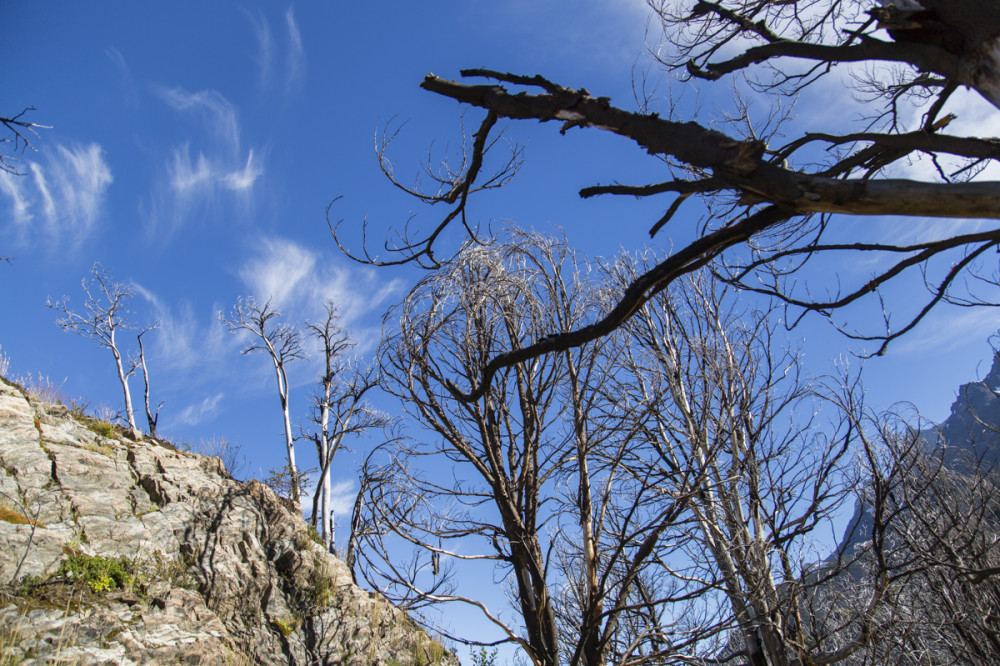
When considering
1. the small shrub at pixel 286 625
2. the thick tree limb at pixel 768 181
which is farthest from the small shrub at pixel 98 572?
the thick tree limb at pixel 768 181

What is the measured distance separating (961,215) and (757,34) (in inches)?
97.8

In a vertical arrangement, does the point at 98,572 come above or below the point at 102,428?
below

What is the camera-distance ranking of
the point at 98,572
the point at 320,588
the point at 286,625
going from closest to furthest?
1. the point at 98,572
2. the point at 286,625
3. the point at 320,588

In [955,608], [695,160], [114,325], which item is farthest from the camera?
[114,325]

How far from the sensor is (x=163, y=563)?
303 inches

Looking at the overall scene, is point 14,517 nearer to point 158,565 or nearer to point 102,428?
point 158,565

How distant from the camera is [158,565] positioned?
7.62 meters

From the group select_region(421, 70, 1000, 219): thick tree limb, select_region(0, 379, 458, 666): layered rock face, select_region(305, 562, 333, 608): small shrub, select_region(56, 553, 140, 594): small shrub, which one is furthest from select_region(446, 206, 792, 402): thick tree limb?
select_region(305, 562, 333, 608): small shrub

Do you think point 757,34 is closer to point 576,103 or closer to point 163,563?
point 576,103

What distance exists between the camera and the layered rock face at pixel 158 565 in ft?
20.6

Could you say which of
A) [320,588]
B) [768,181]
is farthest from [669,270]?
[320,588]

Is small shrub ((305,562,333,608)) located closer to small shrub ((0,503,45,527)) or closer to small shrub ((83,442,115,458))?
small shrub ((0,503,45,527))

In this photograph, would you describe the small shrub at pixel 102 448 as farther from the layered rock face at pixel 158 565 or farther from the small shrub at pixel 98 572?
the small shrub at pixel 98 572

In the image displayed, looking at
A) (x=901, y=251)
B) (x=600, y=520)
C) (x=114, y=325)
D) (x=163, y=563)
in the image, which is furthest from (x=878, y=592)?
(x=114, y=325)
